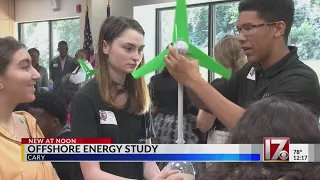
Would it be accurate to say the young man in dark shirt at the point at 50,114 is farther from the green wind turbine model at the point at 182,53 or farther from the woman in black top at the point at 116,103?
the green wind turbine model at the point at 182,53

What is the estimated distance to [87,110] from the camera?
145 centimetres

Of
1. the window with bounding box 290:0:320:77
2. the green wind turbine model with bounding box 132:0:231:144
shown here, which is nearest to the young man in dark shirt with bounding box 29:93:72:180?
the green wind turbine model with bounding box 132:0:231:144

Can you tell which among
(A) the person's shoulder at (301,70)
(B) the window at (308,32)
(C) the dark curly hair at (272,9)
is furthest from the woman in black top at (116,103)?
(B) the window at (308,32)

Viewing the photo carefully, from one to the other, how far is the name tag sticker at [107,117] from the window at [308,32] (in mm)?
4607

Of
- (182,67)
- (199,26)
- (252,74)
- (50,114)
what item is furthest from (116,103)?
(199,26)

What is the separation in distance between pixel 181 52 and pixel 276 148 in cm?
49

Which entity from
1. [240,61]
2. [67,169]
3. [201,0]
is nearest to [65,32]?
[201,0]

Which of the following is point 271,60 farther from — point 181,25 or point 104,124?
point 104,124

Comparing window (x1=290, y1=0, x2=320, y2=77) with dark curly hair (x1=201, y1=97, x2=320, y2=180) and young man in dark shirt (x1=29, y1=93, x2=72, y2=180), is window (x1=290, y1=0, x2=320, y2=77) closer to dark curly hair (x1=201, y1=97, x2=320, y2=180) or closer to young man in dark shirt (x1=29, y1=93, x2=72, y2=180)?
young man in dark shirt (x1=29, y1=93, x2=72, y2=180)

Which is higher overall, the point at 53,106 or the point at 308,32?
the point at 308,32

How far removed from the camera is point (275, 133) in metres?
0.84

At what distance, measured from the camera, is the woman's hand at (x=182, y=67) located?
1318 millimetres

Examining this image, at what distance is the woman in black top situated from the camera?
1445 millimetres

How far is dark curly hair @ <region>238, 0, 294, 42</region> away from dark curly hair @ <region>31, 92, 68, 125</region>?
1067 millimetres
